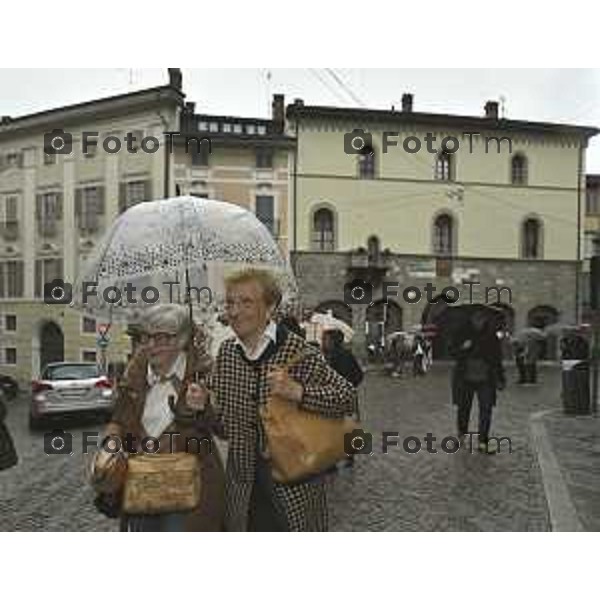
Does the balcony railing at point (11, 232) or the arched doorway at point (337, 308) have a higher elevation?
the balcony railing at point (11, 232)

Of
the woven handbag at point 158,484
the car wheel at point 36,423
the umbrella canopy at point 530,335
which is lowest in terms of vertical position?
the car wheel at point 36,423

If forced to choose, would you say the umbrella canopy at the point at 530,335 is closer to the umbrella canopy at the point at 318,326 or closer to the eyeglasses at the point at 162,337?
the umbrella canopy at the point at 318,326

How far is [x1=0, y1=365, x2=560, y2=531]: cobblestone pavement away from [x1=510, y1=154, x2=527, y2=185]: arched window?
6.22m

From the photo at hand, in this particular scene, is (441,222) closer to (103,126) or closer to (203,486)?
(103,126)

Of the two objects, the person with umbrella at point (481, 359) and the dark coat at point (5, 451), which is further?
the person with umbrella at point (481, 359)

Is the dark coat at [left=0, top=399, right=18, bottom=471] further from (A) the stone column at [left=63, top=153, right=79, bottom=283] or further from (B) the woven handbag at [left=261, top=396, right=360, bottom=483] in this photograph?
(A) the stone column at [left=63, top=153, right=79, bottom=283]

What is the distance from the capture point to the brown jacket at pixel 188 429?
3539 millimetres

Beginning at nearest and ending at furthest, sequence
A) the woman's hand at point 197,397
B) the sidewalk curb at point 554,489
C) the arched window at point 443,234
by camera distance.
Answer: the woman's hand at point 197,397
the sidewalk curb at point 554,489
the arched window at point 443,234

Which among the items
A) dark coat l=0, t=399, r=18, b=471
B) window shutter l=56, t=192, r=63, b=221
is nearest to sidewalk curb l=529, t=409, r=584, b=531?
dark coat l=0, t=399, r=18, b=471

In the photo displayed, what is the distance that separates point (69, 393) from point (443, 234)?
9.27m

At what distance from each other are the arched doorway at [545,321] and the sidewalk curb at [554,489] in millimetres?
11959

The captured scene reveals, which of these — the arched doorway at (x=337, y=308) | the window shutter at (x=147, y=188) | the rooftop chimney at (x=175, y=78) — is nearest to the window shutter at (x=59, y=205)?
the window shutter at (x=147, y=188)

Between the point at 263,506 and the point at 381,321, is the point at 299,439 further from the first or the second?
the point at 381,321

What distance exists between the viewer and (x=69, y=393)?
14297 millimetres
